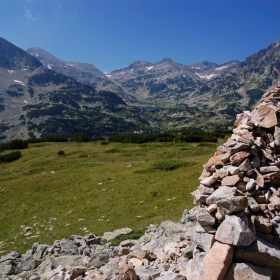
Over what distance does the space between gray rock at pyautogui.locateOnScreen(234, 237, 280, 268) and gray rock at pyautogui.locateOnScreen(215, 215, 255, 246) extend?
274 mm

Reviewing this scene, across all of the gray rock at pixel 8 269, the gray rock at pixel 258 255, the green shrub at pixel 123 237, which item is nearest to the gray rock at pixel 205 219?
the gray rock at pixel 258 255

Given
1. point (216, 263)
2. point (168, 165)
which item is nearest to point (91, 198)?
point (168, 165)

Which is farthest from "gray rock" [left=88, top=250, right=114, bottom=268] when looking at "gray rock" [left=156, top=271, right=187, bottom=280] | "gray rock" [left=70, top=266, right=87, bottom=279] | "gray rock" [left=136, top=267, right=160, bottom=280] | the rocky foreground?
"gray rock" [left=156, top=271, right=187, bottom=280]

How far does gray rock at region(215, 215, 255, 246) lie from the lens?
27.0 ft

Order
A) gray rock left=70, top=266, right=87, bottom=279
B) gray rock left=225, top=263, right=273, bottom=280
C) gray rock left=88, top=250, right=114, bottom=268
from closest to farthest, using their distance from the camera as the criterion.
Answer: gray rock left=225, top=263, right=273, bottom=280, gray rock left=70, top=266, right=87, bottom=279, gray rock left=88, top=250, right=114, bottom=268

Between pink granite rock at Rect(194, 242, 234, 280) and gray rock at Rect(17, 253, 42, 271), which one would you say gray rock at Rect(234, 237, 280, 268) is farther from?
gray rock at Rect(17, 253, 42, 271)

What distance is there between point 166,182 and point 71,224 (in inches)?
544

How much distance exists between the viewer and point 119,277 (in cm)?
1073

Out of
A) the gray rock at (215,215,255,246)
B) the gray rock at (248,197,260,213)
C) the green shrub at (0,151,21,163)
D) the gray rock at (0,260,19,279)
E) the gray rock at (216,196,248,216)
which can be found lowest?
the green shrub at (0,151,21,163)

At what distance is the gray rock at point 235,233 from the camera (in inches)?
324

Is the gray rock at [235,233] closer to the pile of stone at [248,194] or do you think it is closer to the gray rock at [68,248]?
the pile of stone at [248,194]

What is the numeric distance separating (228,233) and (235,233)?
0.78ft

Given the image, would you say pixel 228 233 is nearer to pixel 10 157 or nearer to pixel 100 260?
pixel 100 260

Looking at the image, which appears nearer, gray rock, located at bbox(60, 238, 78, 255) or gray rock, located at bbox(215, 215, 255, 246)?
gray rock, located at bbox(215, 215, 255, 246)
